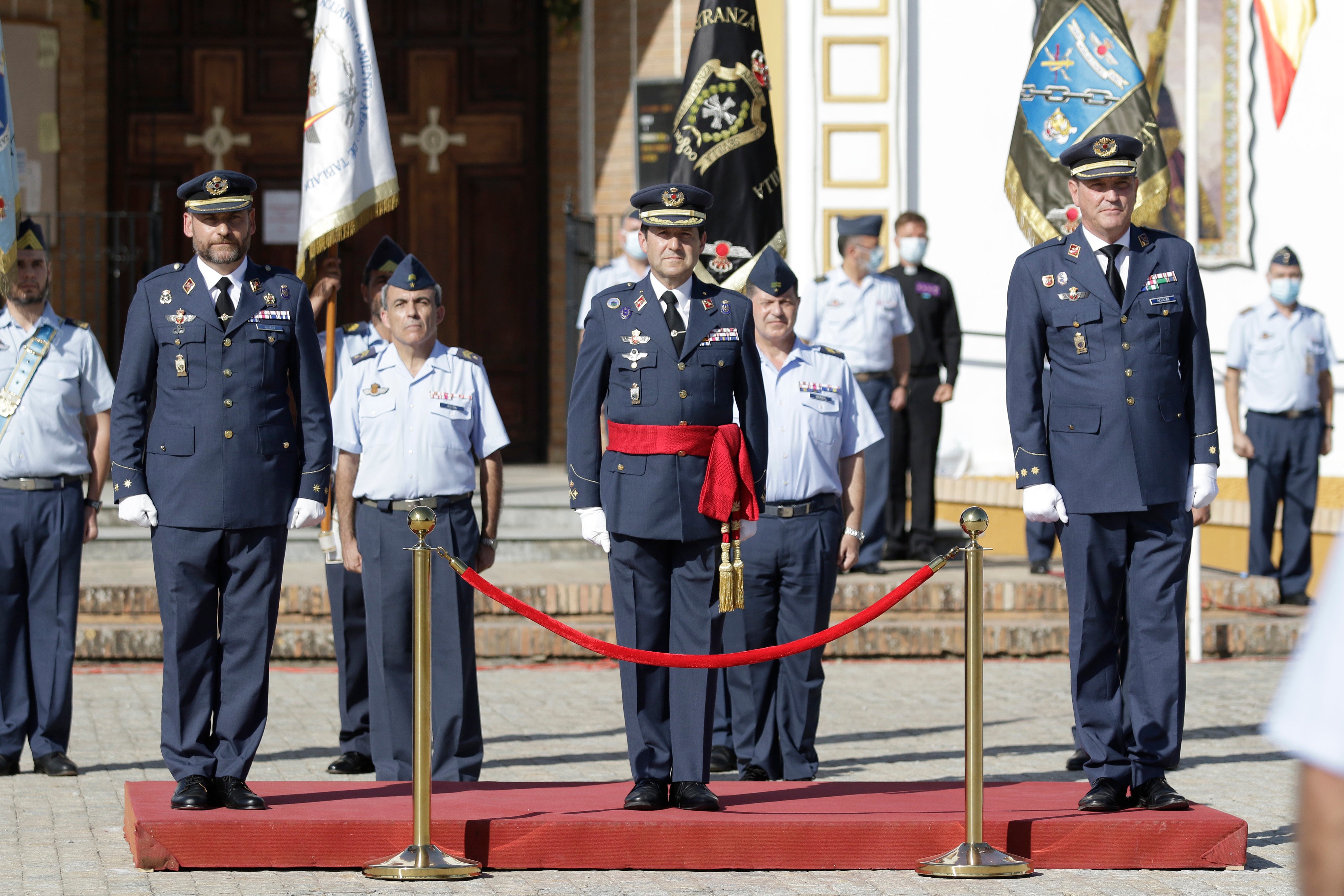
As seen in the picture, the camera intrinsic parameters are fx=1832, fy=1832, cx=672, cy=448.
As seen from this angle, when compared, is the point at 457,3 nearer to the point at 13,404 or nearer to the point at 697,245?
the point at 13,404

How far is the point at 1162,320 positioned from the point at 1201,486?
543 mm

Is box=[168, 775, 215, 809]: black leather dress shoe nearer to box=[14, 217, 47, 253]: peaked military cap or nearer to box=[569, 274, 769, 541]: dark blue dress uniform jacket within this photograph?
box=[569, 274, 769, 541]: dark blue dress uniform jacket

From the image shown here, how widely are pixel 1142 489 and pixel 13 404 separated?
420 centimetres

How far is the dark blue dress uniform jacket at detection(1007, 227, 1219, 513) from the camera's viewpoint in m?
5.78

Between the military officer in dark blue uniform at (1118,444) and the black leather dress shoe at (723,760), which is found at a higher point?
the military officer in dark blue uniform at (1118,444)

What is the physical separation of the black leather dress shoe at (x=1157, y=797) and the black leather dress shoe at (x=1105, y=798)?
0.15 ft

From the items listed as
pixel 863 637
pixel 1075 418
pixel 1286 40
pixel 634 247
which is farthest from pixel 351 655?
pixel 1286 40

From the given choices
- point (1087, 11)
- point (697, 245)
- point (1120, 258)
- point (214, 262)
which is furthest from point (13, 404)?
point (1087, 11)

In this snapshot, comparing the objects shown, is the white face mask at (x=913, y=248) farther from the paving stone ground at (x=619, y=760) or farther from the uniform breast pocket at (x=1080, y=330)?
the uniform breast pocket at (x=1080, y=330)

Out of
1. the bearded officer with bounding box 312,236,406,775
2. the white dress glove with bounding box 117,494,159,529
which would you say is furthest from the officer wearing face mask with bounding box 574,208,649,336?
the white dress glove with bounding box 117,494,159,529

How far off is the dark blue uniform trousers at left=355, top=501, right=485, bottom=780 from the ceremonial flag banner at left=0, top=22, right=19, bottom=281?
1841 mm

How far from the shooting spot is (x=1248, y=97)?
1405cm

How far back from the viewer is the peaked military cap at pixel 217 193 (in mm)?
5750

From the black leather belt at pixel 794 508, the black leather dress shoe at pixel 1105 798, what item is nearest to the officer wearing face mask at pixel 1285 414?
the black leather belt at pixel 794 508
